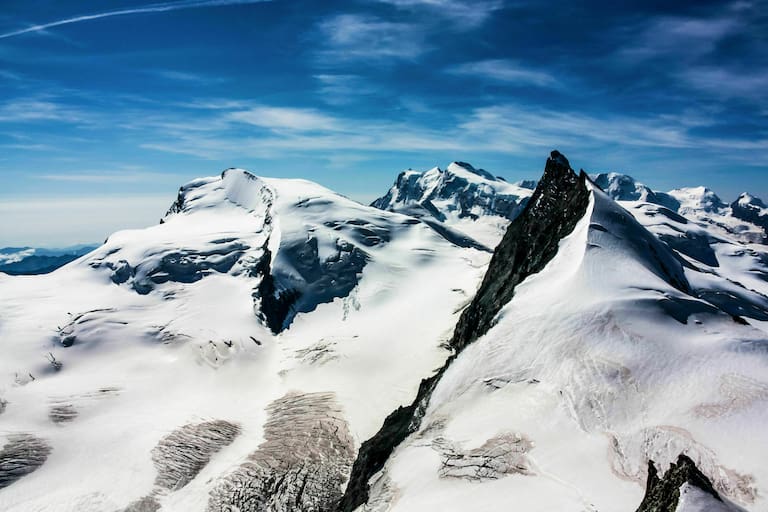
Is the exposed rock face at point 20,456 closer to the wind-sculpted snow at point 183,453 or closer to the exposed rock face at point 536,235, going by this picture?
the wind-sculpted snow at point 183,453

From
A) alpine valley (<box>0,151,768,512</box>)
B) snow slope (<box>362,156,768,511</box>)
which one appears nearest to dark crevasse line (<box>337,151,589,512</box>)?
alpine valley (<box>0,151,768,512</box>)

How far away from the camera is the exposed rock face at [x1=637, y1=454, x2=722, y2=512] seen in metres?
16.3

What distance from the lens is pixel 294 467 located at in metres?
64.6

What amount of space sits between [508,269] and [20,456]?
77.4 metres

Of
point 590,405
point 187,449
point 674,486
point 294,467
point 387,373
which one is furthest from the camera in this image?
point 387,373

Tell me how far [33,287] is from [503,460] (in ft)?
527

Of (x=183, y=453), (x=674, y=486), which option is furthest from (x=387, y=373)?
(x=674, y=486)

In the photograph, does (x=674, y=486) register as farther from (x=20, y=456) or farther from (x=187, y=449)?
(x=20, y=456)

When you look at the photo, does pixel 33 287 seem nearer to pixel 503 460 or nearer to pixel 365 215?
pixel 365 215

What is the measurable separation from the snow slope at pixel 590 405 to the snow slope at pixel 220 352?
1172 inches

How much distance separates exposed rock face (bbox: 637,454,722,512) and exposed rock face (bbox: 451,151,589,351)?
35.4 m

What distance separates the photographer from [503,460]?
31344 millimetres

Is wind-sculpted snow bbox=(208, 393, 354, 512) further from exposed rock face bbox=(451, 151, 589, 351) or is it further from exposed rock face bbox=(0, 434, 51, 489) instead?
exposed rock face bbox=(0, 434, 51, 489)

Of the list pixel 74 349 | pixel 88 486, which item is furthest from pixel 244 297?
pixel 88 486
